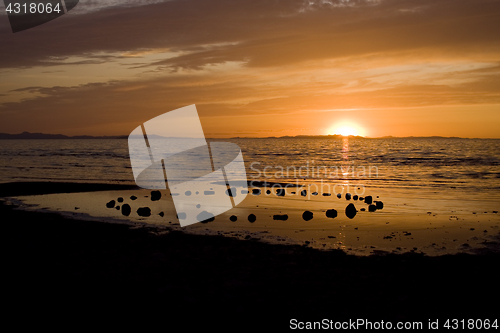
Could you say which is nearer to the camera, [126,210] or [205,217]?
[205,217]

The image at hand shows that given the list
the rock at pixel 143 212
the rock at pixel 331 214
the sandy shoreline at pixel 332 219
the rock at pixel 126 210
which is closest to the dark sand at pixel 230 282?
the sandy shoreline at pixel 332 219

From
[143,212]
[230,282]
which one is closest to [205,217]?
[143,212]

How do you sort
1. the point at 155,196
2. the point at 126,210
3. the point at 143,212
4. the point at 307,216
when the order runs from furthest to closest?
the point at 155,196, the point at 126,210, the point at 143,212, the point at 307,216

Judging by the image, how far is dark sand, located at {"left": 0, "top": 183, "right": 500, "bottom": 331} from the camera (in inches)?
244

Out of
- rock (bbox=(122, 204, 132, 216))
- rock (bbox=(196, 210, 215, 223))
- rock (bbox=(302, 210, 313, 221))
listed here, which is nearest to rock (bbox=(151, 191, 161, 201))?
rock (bbox=(122, 204, 132, 216))

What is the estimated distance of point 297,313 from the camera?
6227 millimetres

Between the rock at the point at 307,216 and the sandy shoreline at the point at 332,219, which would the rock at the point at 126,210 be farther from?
the rock at the point at 307,216

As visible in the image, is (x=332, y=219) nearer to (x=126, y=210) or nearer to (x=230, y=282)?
(x=230, y=282)

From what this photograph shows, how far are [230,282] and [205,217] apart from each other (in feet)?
21.3

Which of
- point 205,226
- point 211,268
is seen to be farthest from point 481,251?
point 205,226

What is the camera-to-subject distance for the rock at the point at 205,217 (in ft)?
44.2

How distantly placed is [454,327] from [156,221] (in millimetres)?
10037

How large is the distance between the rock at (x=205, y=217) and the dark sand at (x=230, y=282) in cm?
272

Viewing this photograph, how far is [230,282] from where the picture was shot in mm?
7465
